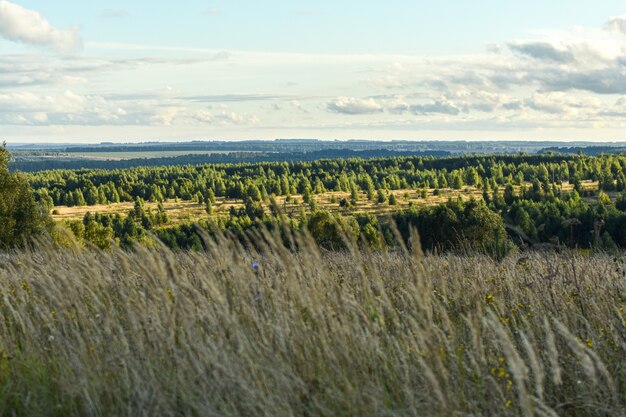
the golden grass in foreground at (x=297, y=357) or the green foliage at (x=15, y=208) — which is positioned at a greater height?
the golden grass in foreground at (x=297, y=357)

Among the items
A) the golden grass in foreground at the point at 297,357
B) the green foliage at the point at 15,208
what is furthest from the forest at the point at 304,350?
the green foliage at the point at 15,208

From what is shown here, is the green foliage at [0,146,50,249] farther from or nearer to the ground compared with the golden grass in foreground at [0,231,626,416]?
nearer to the ground

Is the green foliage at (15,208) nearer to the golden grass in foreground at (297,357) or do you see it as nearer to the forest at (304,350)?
the forest at (304,350)

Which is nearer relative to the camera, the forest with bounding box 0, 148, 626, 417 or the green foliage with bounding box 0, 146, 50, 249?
the forest with bounding box 0, 148, 626, 417

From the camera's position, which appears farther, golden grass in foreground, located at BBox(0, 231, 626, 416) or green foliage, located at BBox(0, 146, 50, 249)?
green foliage, located at BBox(0, 146, 50, 249)

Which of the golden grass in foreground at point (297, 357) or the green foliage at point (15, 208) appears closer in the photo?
the golden grass in foreground at point (297, 357)

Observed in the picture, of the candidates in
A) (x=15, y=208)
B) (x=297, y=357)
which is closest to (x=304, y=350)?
(x=297, y=357)

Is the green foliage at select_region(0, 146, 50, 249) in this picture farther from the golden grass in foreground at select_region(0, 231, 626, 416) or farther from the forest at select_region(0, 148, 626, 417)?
the golden grass in foreground at select_region(0, 231, 626, 416)

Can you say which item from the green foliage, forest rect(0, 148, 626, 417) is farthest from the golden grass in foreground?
the green foliage

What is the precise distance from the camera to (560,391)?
456 cm

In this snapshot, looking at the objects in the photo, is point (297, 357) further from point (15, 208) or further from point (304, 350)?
point (15, 208)

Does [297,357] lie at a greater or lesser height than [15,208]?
greater

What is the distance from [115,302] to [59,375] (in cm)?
169

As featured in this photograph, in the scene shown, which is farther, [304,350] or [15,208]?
[15,208]
